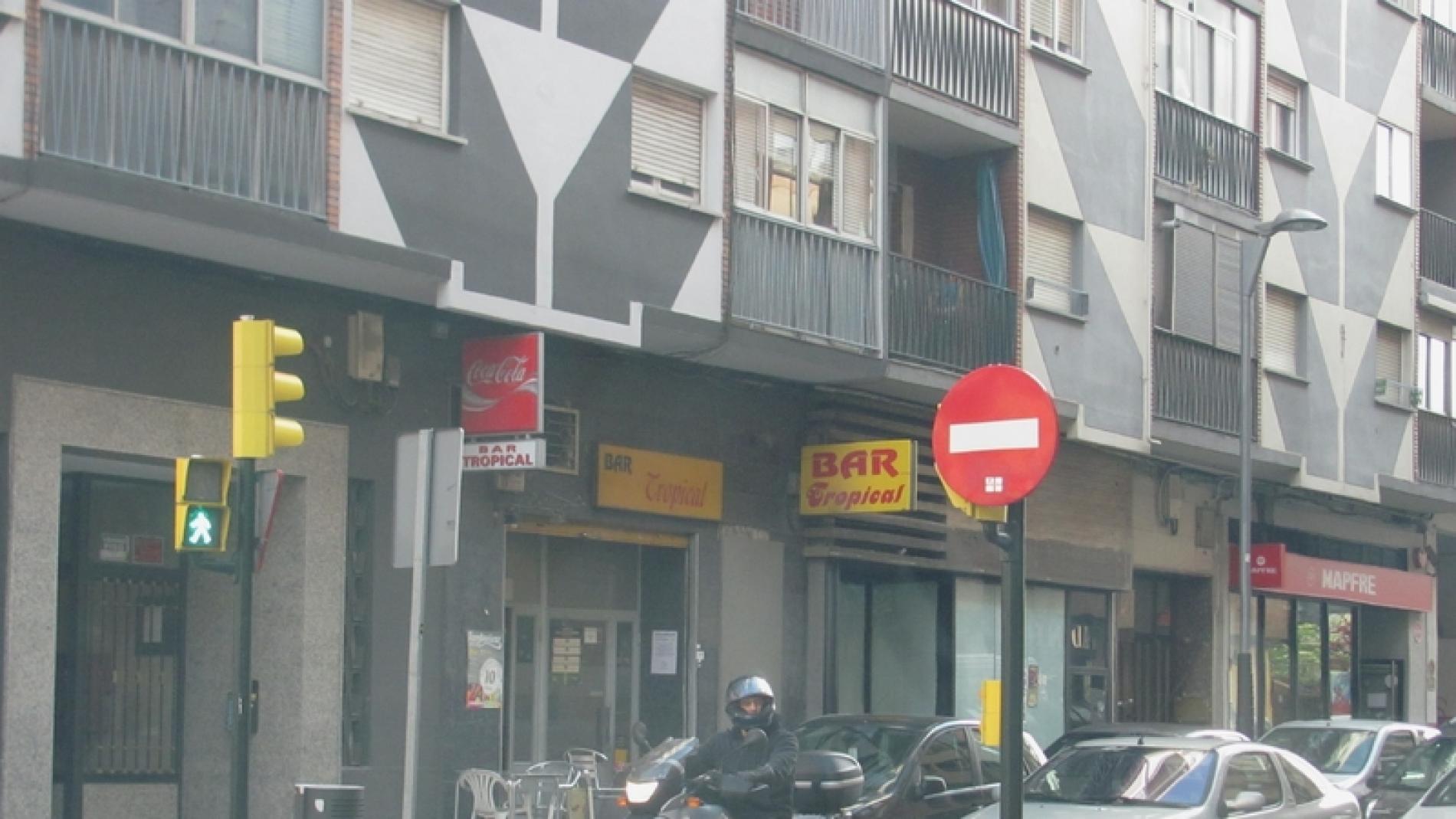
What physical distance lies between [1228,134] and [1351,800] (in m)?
14.5


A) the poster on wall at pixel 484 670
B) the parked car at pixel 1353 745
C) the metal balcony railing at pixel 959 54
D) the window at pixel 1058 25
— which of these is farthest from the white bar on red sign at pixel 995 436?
the window at pixel 1058 25

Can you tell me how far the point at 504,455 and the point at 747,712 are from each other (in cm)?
621

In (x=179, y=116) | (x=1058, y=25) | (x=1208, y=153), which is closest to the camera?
(x=179, y=116)

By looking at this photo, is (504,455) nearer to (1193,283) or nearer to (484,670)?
(484,670)

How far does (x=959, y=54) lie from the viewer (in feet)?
73.3

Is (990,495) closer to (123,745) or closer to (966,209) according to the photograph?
(123,745)

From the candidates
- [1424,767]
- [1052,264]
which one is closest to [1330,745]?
[1424,767]

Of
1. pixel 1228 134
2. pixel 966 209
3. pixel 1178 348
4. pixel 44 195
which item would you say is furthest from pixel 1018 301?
pixel 44 195

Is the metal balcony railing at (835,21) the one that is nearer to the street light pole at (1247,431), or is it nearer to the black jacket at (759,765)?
the street light pole at (1247,431)

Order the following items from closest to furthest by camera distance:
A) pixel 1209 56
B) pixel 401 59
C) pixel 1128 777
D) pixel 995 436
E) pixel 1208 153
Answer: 1. pixel 995 436
2. pixel 1128 777
3. pixel 401 59
4. pixel 1208 153
5. pixel 1209 56

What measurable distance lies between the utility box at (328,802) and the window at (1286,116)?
20729 millimetres

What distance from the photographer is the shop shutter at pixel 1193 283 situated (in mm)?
25734

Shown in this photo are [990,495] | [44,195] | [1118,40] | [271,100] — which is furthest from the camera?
[1118,40]

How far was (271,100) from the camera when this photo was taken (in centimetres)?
1442
